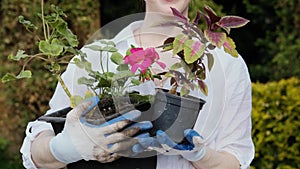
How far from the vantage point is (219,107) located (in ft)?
6.58

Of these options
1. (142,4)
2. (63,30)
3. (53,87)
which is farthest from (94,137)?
(53,87)

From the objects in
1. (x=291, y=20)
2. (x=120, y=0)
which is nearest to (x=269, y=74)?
(x=291, y=20)

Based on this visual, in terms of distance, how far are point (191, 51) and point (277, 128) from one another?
276cm

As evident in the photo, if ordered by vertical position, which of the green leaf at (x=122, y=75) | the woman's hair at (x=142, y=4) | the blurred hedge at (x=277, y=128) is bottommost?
the blurred hedge at (x=277, y=128)

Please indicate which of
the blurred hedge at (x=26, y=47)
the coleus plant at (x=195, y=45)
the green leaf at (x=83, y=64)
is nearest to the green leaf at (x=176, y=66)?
the coleus plant at (x=195, y=45)

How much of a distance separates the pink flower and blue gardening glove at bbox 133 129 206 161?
0.17 metres

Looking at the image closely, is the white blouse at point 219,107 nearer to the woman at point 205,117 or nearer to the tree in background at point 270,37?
the woman at point 205,117

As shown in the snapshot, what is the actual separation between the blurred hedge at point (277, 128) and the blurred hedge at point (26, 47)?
4.00ft

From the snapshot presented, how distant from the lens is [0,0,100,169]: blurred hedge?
4738mm

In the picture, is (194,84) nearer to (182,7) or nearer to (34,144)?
(182,7)

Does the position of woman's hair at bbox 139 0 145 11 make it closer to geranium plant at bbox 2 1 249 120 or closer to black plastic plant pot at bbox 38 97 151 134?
geranium plant at bbox 2 1 249 120

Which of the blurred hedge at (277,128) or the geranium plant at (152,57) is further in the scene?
the blurred hedge at (277,128)

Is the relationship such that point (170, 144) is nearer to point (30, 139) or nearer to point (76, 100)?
point (76, 100)

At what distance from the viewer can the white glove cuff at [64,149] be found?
189 cm
